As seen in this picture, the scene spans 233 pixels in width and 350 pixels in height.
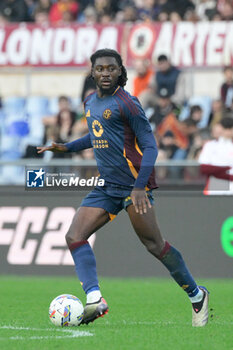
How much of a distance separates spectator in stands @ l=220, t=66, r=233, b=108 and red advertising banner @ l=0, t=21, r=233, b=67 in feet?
5.11

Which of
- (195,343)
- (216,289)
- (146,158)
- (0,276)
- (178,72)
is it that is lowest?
(0,276)

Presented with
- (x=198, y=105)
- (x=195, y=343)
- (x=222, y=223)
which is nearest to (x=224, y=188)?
(x=222, y=223)

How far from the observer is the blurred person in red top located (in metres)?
19.2

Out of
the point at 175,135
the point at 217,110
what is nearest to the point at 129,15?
the point at 217,110

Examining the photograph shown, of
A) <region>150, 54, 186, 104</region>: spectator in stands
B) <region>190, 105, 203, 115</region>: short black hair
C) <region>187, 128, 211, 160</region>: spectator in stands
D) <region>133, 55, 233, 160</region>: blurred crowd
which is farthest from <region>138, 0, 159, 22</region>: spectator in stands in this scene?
<region>187, 128, 211, 160</region>: spectator in stands

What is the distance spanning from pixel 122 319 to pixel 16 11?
42.9 ft

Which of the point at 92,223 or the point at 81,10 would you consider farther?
the point at 81,10

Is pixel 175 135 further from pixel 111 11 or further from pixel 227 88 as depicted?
pixel 111 11

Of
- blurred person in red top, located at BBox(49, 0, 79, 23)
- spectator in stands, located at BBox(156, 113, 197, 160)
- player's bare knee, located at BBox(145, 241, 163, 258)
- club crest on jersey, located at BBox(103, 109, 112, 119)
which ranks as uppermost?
club crest on jersey, located at BBox(103, 109, 112, 119)

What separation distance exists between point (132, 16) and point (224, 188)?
705cm

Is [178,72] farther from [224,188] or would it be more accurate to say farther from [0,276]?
[0,276]

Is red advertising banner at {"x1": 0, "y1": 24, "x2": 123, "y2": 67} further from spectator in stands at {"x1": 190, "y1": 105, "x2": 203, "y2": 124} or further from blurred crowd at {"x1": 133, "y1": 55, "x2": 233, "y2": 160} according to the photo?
spectator in stands at {"x1": 190, "y1": 105, "x2": 203, "y2": 124}

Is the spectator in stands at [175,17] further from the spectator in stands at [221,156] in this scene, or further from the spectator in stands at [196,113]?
the spectator in stands at [221,156]

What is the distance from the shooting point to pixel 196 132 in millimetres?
14188
